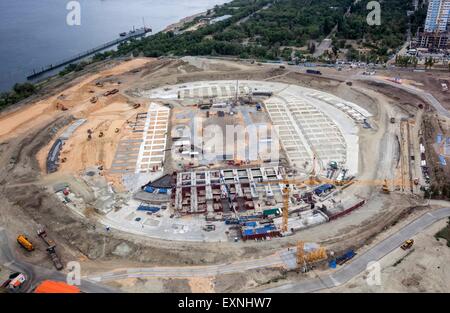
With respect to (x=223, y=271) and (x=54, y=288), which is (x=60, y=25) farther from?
(x=223, y=271)

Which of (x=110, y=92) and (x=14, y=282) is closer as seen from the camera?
(x=14, y=282)

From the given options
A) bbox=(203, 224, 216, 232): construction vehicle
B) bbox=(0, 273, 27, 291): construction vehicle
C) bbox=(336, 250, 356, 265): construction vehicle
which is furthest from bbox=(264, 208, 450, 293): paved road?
bbox=(0, 273, 27, 291): construction vehicle

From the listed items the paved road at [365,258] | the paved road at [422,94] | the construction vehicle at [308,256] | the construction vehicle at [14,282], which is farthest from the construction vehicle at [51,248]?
the paved road at [422,94]

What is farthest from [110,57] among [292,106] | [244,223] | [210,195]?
[244,223]

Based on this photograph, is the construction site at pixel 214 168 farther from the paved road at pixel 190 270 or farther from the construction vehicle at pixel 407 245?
the construction vehicle at pixel 407 245

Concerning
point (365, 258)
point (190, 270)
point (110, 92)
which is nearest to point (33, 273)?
point (190, 270)

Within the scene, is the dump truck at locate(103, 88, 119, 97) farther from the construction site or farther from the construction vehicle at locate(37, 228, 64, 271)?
the construction vehicle at locate(37, 228, 64, 271)
